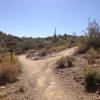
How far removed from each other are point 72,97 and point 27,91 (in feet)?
8.90

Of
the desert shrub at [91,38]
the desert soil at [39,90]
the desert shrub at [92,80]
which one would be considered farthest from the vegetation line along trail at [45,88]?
the desert shrub at [91,38]

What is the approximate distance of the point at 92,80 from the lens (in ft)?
43.0

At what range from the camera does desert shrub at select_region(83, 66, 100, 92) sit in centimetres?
1267

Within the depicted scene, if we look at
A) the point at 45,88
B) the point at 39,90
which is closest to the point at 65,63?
the point at 45,88

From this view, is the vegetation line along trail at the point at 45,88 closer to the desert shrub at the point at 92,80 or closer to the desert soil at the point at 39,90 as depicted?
the desert soil at the point at 39,90

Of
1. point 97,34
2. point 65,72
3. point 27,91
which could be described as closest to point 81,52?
point 97,34

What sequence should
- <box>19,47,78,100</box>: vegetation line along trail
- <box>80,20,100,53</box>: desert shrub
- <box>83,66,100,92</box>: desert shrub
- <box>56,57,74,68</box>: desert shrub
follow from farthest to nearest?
<box>80,20,100,53</box>: desert shrub
<box>56,57,74,68</box>: desert shrub
<box>83,66,100,92</box>: desert shrub
<box>19,47,78,100</box>: vegetation line along trail

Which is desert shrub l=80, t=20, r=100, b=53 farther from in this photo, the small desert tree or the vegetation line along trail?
the vegetation line along trail

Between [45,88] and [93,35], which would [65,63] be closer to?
[45,88]

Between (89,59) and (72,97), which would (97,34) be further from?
(72,97)

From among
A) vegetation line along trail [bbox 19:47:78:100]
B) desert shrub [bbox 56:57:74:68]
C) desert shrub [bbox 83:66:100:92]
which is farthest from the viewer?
desert shrub [bbox 56:57:74:68]

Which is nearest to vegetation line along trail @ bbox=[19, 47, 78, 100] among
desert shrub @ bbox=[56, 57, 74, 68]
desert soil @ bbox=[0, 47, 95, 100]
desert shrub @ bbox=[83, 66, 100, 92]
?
desert soil @ bbox=[0, 47, 95, 100]

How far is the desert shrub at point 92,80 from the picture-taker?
12669 mm

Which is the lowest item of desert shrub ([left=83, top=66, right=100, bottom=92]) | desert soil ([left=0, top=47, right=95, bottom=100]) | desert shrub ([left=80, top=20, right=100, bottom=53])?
desert soil ([left=0, top=47, right=95, bottom=100])
